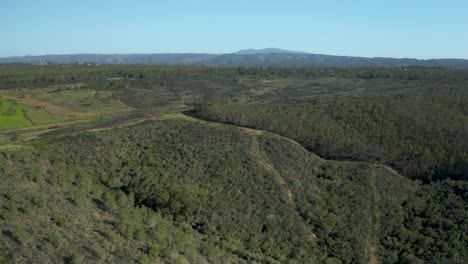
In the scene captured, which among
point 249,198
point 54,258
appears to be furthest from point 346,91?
point 54,258

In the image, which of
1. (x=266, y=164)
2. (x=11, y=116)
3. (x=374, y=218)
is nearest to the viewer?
(x=374, y=218)

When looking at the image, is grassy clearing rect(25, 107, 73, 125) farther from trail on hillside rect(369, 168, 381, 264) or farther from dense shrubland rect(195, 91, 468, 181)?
trail on hillside rect(369, 168, 381, 264)

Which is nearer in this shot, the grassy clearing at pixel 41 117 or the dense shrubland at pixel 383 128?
the dense shrubland at pixel 383 128

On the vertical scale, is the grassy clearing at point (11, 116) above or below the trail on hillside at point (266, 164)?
above

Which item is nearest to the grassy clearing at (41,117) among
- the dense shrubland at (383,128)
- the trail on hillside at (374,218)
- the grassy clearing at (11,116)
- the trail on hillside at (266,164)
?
the grassy clearing at (11,116)

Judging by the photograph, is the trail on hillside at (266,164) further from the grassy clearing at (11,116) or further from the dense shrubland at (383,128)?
the grassy clearing at (11,116)

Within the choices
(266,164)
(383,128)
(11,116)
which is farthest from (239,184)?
(11,116)

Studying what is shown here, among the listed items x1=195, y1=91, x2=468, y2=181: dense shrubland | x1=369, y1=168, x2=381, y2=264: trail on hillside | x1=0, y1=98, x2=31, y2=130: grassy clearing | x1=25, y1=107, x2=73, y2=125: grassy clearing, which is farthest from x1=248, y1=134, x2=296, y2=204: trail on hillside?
x1=0, y1=98, x2=31, y2=130: grassy clearing

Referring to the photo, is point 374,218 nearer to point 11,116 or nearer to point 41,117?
point 41,117
